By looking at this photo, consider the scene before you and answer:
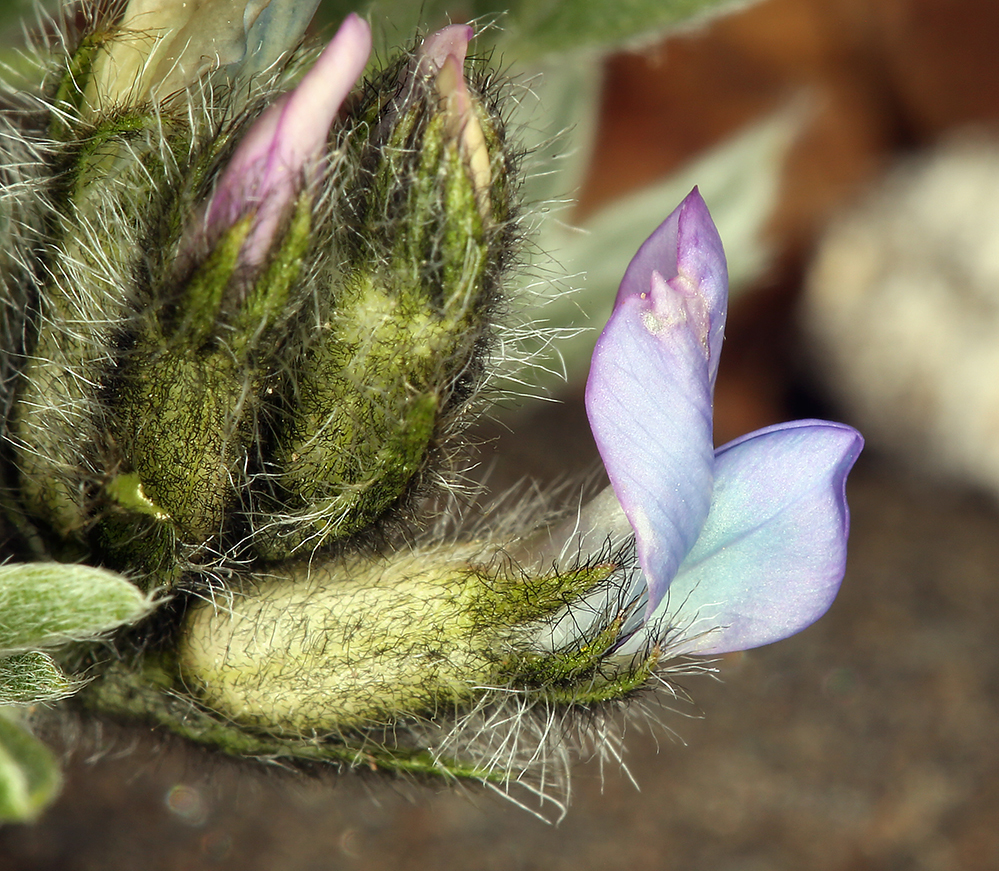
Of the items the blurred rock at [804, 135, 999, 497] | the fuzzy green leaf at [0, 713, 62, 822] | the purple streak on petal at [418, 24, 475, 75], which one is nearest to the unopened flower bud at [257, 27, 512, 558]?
the purple streak on petal at [418, 24, 475, 75]

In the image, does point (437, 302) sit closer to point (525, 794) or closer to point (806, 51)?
point (525, 794)

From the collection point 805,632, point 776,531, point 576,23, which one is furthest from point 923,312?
point 776,531

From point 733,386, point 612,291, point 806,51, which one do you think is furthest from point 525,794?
point 806,51

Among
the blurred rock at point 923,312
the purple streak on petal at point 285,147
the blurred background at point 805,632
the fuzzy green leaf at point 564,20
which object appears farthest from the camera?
the blurred rock at point 923,312

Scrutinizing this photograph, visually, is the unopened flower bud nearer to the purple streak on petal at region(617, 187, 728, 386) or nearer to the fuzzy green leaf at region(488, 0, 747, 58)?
the purple streak on petal at region(617, 187, 728, 386)

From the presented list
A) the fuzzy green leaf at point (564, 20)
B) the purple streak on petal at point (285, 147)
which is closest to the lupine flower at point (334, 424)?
the purple streak on petal at point (285, 147)

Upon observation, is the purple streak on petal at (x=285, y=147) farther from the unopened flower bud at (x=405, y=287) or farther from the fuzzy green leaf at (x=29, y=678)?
the fuzzy green leaf at (x=29, y=678)
